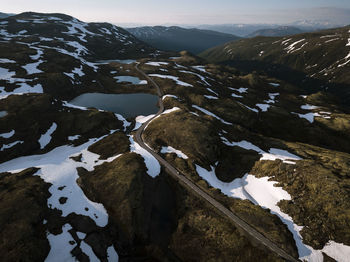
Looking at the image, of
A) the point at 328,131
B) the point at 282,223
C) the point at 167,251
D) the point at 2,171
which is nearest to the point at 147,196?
the point at 167,251

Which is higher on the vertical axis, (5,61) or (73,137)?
(5,61)

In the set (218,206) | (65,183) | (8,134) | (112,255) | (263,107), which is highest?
(8,134)

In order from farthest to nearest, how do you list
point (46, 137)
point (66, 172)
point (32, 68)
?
point (32, 68), point (46, 137), point (66, 172)

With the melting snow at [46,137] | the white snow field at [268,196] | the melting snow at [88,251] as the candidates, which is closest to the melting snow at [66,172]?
the melting snow at [88,251]

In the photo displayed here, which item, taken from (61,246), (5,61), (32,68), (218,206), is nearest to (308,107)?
(218,206)

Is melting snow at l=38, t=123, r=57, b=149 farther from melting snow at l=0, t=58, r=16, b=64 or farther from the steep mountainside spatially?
melting snow at l=0, t=58, r=16, b=64

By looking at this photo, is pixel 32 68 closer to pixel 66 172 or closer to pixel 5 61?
pixel 5 61

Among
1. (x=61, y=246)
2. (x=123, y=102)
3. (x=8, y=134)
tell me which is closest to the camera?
(x=61, y=246)

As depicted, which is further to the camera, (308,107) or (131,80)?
(131,80)

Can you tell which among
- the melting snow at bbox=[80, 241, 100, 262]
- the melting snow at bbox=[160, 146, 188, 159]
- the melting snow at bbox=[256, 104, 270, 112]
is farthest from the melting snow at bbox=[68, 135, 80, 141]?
the melting snow at bbox=[256, 104, 270, 112]
